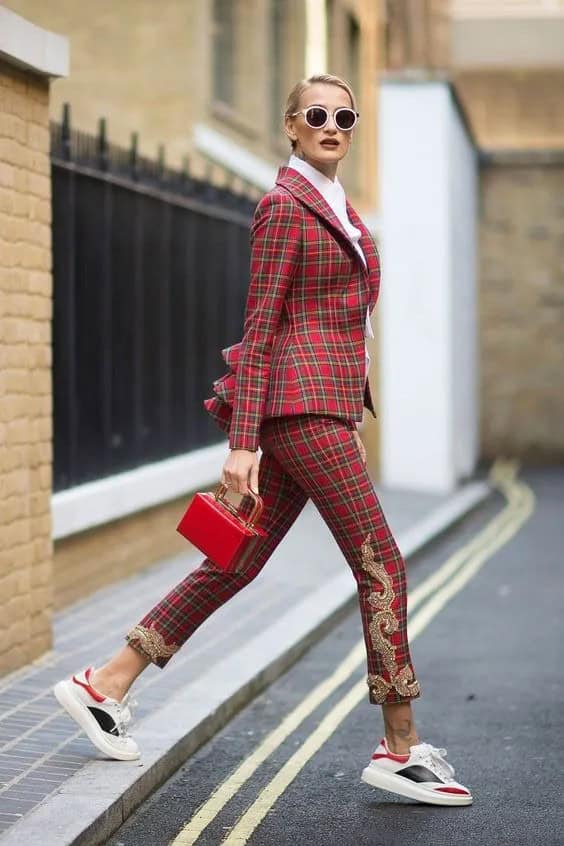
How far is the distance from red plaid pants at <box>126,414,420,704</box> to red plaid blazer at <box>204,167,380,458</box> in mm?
98

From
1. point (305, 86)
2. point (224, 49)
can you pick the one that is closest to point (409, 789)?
point (305, 86)

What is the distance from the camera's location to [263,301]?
16.4ft

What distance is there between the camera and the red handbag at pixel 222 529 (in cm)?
504

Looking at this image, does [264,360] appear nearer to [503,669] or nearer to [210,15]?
[503,669]

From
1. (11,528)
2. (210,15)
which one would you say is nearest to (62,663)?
(11,528)

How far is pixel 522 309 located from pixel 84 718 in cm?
2019

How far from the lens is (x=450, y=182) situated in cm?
1800

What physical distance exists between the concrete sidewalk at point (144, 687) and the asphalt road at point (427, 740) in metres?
0.11

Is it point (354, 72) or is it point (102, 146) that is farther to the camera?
point (354, 72)

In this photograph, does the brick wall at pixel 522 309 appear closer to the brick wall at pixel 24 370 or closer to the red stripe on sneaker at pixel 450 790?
the brick wall at pixel 24 370

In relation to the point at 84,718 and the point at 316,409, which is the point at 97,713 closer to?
the point at 84,718

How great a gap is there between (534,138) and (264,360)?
2184 cm

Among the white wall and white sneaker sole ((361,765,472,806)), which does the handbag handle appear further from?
the white wall

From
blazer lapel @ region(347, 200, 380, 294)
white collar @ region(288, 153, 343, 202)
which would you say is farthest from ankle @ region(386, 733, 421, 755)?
white collar @ region(288, 153, 343, 202)
